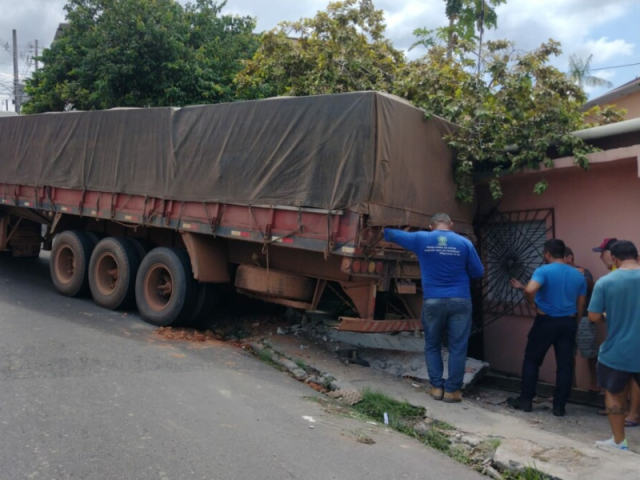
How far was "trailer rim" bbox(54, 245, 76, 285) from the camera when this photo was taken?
10.1 meters

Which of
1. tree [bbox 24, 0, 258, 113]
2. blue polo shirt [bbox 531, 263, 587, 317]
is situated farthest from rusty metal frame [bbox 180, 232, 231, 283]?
tree [bbox 24, 0, 258, 113]

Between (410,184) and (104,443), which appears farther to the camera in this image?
(410,184)

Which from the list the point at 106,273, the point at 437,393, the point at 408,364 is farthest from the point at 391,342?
the point at 106,273

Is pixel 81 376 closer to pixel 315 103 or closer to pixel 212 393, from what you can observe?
pixel 212 393

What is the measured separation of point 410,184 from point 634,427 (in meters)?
3.19

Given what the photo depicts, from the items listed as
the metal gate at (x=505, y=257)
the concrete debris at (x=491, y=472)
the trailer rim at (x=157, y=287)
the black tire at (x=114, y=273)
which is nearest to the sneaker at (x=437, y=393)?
the concrete debris at (x=491, y=472)

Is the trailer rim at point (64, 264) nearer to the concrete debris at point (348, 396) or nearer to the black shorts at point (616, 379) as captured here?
the concrete debris at point (348, 396)

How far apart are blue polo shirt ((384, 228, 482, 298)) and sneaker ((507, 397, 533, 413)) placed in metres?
1.36

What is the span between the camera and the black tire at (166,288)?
8.15 metres

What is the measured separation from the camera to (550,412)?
6398 mm

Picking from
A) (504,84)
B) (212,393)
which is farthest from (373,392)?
(504,84)

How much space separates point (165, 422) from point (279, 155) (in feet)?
11.0

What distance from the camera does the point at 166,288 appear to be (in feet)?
28.4

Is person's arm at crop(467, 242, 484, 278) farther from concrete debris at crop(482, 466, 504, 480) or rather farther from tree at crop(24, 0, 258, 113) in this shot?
tree at crop(24, 0, 258, 113)
